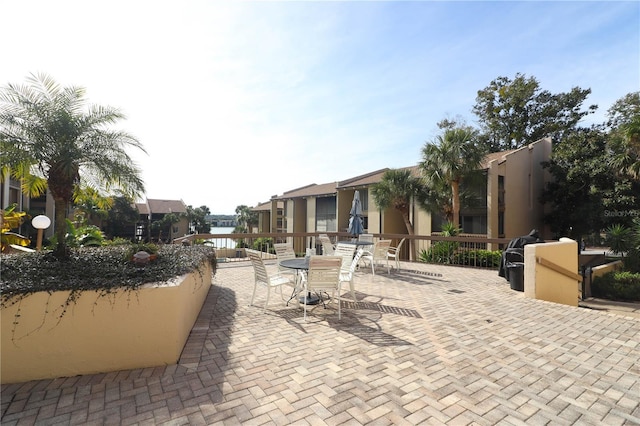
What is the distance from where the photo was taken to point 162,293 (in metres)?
3.20

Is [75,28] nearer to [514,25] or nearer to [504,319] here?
[504,319]

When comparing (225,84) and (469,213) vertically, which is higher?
(225,84)

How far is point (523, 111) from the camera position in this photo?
81.2ft

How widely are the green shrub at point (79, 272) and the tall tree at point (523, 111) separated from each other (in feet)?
93.9

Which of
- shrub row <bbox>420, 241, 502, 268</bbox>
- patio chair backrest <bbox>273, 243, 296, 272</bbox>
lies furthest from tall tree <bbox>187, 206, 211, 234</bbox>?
patio chair backrest <bbox>273, 243, 296, 272</bbox>

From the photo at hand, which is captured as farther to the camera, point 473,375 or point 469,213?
point 469,213

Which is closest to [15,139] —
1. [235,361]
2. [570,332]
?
[235,361]

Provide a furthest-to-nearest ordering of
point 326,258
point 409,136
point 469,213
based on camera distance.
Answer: point 469,213
point 409,136
point 326,258

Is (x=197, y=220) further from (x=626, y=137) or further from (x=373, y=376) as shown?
(x=373, y=376)

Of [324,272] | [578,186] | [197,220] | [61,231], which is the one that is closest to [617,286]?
[578,186]

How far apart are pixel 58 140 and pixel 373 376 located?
5.08 m

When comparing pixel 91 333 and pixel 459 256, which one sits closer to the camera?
pixel 91 333

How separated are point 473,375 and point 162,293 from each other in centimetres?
329

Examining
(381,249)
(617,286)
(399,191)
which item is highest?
(399,191)
